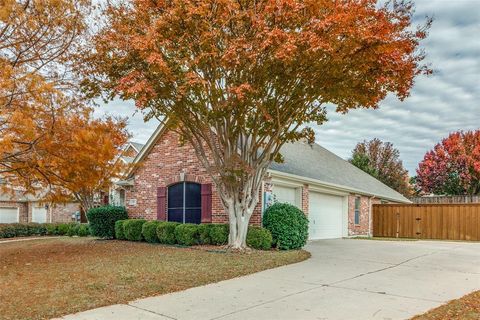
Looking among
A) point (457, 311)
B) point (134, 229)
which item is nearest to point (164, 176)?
point (134, 229)

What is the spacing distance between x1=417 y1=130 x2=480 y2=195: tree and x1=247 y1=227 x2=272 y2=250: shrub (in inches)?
1108

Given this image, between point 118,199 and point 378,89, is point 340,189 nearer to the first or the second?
point 378,89

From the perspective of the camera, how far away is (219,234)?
1359 cm

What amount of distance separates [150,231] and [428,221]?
15117 millimetres

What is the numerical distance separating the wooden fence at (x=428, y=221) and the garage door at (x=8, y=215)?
2627 cm

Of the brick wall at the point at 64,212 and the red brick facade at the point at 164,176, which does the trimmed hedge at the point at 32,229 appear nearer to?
the brick wall at the point at 64,212

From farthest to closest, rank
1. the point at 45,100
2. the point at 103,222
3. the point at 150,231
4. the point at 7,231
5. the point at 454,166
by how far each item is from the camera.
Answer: the point at 454,166
the point at 7,231
the point at 103,222
the point at 150,231
the point at 45,100

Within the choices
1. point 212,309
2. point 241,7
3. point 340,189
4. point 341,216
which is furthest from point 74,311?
point 341,216

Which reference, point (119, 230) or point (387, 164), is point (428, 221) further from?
point (387, 164)

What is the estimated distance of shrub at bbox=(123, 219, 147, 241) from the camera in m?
16.7

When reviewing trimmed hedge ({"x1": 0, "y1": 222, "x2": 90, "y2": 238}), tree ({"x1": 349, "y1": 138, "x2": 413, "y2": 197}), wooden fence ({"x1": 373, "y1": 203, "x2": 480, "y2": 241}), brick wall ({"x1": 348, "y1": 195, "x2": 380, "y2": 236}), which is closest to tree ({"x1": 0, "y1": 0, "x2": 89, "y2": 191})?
brick wall ({"x1": 348, "y1": 195, "x2": 380, "y2": 236})

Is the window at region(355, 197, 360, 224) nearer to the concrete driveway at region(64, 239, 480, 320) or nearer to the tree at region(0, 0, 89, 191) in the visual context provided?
the concrete driveway at region(64, 239, 480, 320)

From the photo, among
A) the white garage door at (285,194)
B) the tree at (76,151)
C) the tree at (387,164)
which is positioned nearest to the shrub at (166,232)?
the tree at (76,151)

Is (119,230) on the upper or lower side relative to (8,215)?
upper
